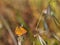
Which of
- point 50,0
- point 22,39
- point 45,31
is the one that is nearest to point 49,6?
point 50,0

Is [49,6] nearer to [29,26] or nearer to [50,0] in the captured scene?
[50,0]

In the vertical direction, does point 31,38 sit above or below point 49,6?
below

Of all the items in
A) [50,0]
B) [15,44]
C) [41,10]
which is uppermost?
[50,0]

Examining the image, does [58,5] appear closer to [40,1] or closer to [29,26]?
[40,1]

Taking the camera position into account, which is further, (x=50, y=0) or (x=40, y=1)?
(x=40, y=1)

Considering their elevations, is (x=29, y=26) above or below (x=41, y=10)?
below

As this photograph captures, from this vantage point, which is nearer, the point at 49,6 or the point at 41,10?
the point at 49,6

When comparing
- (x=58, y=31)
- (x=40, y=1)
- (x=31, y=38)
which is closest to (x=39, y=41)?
(x=31, y=38)

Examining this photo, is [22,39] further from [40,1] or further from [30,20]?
[40,1]
